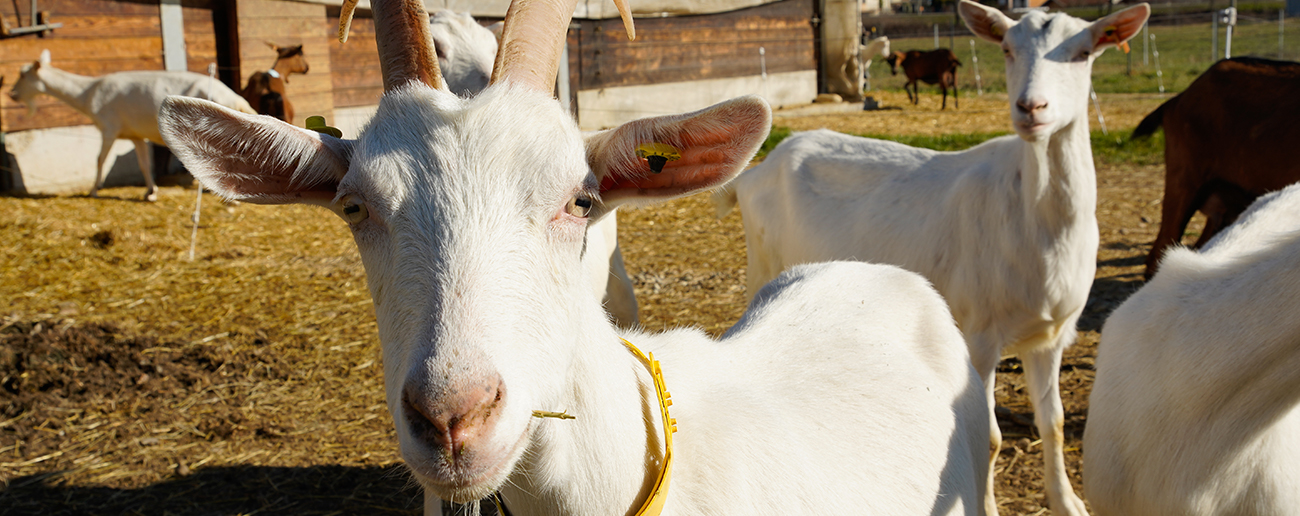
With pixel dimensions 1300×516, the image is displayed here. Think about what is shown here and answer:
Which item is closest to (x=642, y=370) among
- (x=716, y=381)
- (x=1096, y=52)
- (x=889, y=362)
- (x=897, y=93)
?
(x=716, y=381)

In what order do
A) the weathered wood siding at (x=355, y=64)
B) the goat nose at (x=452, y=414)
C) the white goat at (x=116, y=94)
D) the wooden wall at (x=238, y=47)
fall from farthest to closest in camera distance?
1. the weathered wood siding at (x=355, y=64)
2. the wooden wall at (x=238, y=47)
3. the white goat at (x=116, y=94)
4. the goat nose at (x=452, y=414)

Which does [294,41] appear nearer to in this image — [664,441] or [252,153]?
[252,153]

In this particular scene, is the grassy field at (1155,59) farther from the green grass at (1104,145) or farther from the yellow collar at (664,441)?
the yellow collar at (664,441)

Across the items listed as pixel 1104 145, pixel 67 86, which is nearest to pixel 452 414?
pixel 67 86

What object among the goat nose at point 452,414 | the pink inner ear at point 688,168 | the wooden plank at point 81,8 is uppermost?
the wooden plank at point 81,8

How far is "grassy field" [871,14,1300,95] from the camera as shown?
23141 mm

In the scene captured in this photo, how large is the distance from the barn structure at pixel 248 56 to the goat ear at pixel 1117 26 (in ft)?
16.7

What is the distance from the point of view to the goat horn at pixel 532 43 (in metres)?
1.84

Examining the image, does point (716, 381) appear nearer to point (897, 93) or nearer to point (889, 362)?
point (889, 362)

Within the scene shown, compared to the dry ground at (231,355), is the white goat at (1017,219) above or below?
above

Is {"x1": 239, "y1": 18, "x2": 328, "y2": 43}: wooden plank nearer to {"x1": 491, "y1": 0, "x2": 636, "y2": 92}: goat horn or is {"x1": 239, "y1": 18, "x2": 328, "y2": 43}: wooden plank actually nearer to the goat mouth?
{"x1": 491, "y1": 0, "x2": 636, "y2": 92}: goat horn

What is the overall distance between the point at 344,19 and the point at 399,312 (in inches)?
42.2

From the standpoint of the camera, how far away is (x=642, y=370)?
6.43 ft

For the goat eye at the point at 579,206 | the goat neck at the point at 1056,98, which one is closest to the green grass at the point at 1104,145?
the goat neck at the point at 1056,98
